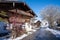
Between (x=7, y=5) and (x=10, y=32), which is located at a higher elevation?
(x=7, y=5)

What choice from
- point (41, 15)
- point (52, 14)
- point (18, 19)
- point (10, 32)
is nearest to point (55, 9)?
point (52, 14)

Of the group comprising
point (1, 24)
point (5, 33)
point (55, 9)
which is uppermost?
point (55, 9)

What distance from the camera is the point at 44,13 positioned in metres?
71.2

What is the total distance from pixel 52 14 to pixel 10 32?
55.6 metres

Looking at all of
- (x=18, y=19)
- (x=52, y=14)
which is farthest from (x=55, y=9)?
(x=18, y=19)

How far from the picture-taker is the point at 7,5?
6.93 m

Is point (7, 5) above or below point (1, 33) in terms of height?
above

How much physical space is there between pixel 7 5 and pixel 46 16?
210 feet

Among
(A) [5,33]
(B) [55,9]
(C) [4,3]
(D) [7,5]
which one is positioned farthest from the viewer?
(B) [55,9]

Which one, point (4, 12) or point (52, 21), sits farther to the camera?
point (52, 21)

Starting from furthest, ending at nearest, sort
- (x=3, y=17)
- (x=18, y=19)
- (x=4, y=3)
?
(x=18, y=19)
(x=3, y=17)
(x=4, y=3)

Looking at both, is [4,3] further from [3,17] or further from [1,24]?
[1,24]

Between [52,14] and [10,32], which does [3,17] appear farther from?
[52,14]

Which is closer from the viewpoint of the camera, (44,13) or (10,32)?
(10,32)
